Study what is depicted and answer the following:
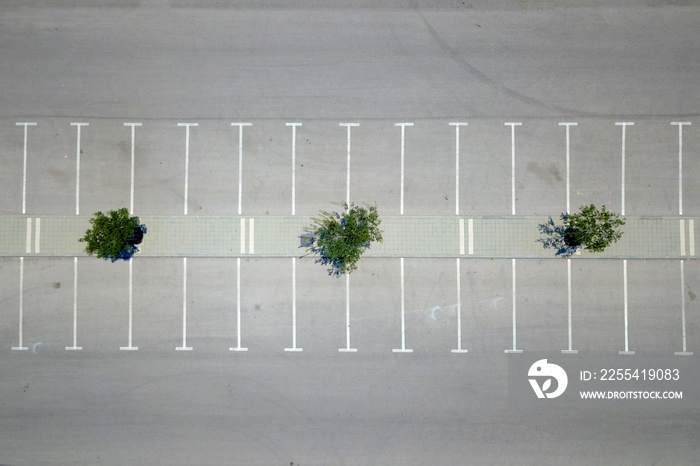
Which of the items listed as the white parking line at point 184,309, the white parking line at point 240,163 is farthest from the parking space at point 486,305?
the white parking line at point 184,309

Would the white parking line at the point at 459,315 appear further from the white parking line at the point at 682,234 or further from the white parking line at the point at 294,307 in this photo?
the white parking line at the point at 682,234

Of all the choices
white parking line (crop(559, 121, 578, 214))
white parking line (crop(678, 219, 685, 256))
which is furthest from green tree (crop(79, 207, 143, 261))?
white parking line (crop(678, 219, 685, 256))

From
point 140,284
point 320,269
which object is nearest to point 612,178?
point 320,269

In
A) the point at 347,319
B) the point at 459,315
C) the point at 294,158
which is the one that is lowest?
the point at 347,319

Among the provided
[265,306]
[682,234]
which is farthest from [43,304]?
[682,234]

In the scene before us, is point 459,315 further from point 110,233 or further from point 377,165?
point 110,233

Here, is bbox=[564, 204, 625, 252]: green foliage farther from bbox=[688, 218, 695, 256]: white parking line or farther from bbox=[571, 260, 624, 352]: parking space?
bbox=[688, 218, 695, 256]: white parking line

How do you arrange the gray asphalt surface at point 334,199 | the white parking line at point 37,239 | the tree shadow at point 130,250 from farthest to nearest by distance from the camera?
the white parking line at point 37,239 → the tree shadow at point 130,250 → the gray asphalt surface at point 334,199
